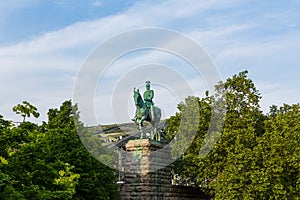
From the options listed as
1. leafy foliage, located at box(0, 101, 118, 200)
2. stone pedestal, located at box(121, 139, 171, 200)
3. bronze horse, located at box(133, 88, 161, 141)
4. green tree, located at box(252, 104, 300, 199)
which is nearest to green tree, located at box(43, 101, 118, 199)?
leafy foliage, located at box(0, 101, 118, 200)

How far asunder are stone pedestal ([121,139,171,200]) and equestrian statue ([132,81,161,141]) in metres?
0.67

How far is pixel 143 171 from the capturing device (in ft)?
66.7

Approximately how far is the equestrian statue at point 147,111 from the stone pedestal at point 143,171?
67 cm

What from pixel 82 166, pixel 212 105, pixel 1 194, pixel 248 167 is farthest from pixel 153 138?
pixel 1 194

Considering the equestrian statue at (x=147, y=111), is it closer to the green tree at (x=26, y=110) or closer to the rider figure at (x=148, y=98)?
the rider figure at (x=148, y=98)

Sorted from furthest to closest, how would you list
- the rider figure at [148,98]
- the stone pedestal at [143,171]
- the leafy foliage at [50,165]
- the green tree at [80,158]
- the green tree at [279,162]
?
the green tree at [279,162] → the green tree at [80,158] → the rider figure at [148,98] → the stone pedestal at [143,171] → the leafy foliage at [50,165]

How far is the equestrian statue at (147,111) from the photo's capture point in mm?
21125

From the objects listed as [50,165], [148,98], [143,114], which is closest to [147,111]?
[143,114]

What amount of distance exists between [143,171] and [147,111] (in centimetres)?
290

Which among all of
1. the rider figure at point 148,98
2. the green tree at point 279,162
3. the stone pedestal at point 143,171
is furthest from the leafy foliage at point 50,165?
the green tree at point 279,162

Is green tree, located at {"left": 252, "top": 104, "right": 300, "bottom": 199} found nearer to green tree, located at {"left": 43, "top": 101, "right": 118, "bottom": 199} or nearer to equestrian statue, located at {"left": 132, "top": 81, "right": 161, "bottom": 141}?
equestrian statue, located at {"left": 132, "top": 81, "right": 161, "bottom": 141}

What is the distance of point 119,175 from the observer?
35.1 m

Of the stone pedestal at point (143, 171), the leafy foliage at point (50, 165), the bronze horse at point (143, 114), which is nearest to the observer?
the leafy foliage at point (50, 165)

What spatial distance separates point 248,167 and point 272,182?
1542mm
